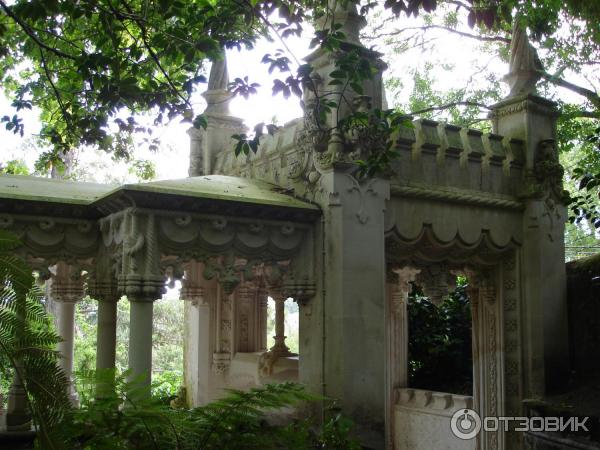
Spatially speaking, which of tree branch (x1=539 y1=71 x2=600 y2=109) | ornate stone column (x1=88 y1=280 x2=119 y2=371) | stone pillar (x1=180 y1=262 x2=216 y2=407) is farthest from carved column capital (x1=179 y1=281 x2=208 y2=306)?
tree branch (x1=539 y1=71 x2=600 y2=109)

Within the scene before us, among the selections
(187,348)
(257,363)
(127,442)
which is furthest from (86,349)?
(127,442)

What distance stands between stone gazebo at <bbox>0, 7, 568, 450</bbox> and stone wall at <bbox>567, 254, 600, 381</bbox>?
0.64 feet

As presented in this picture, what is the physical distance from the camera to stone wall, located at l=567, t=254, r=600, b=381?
9297 millimetres

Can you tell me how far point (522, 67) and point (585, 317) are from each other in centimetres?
344

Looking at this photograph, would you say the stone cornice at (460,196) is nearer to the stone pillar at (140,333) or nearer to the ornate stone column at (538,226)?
the ornate stone column at (538,226)

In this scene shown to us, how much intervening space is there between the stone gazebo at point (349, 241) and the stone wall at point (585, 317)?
7.6 inches

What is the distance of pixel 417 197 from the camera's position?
881 cm

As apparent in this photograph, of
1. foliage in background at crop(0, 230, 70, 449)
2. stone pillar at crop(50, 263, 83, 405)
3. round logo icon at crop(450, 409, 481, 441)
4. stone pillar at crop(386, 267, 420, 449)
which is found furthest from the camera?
stone pillar at crop(386, 267, 420, 449)

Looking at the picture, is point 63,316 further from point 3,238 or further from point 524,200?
point 524,200

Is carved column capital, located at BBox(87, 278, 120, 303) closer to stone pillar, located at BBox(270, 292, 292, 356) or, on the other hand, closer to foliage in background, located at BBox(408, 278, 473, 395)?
stone pillar, located at BBox(270, 292, 292, 356)

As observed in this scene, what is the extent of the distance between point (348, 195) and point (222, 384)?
4.84 meters

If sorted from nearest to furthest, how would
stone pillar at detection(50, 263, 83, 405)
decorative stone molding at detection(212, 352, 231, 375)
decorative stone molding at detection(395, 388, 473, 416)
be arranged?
stone pillar at detection(50, 263, 83, 405)
decorative stone molding at detection(395, 388, 473, 416)
decorative stone molding at detection(212, 352, 231, 375)

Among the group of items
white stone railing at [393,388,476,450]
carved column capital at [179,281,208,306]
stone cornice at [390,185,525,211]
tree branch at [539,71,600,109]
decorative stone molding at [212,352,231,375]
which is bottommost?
white stone railing at [393,388,476,450]

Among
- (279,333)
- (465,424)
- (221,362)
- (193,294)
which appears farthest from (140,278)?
(465,424)
